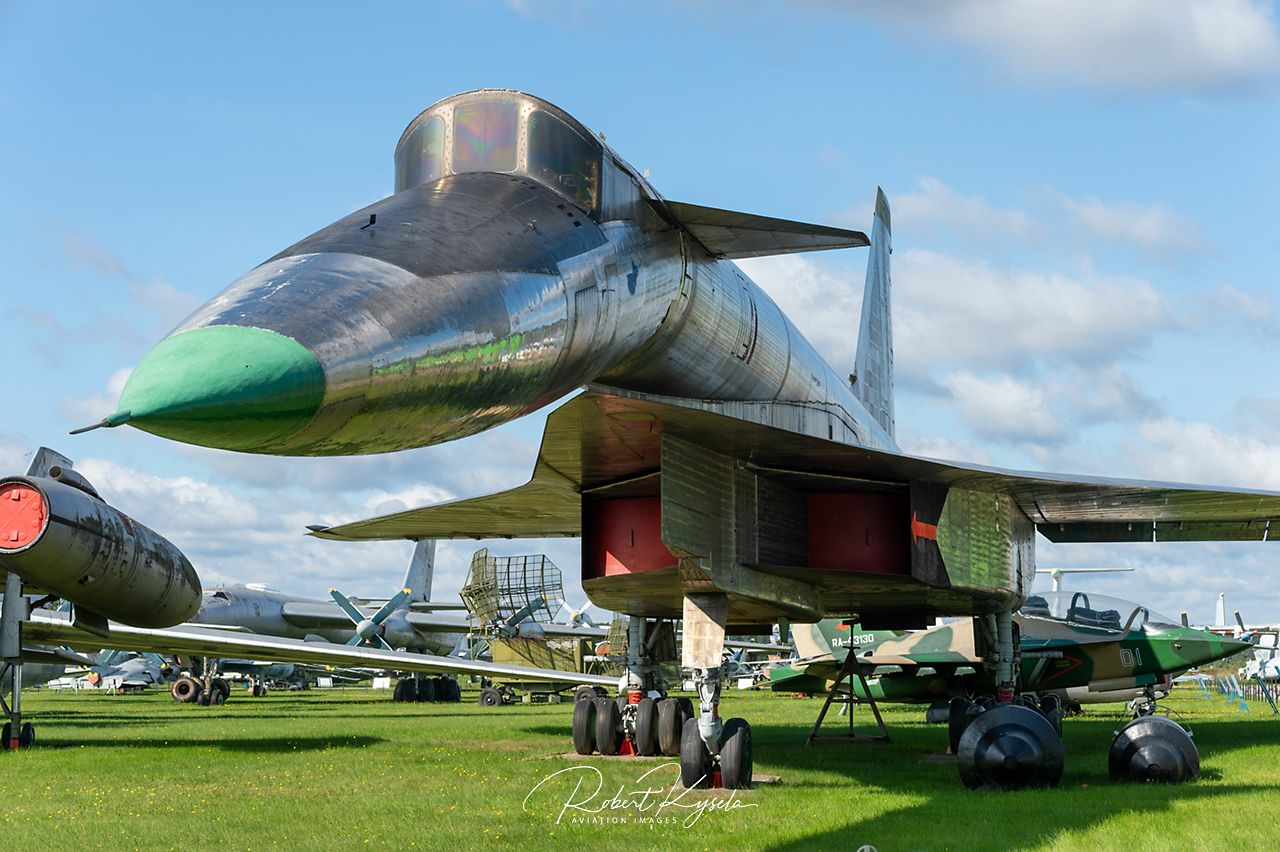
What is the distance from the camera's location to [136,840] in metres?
7.05

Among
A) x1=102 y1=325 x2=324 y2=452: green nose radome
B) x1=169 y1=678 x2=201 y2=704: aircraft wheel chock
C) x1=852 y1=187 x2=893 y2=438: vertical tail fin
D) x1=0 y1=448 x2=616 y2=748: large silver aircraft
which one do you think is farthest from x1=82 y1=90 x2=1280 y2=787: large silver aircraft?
x1=169 y1=678 x2=201 y2=704: aircraft wheel chock

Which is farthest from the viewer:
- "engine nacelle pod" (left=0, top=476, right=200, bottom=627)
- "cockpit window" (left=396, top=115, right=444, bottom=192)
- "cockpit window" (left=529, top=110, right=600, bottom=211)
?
"engine nacelle pod" (left=0, top=476, right=200, bottom=627)

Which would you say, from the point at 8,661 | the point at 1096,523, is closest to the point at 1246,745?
the point at 1096,523

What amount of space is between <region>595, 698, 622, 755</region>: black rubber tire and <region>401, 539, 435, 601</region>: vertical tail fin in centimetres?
3367

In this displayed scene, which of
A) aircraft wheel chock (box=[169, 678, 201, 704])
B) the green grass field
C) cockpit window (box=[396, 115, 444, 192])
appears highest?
cockpit window (box=[396, 115, 444, 192])

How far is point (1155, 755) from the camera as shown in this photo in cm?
919

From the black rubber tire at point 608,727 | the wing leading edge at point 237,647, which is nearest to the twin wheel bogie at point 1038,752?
the black rubber tire at point 608,727

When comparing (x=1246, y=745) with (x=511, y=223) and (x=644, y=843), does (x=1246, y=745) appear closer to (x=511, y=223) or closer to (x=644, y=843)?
(x=644, y=843)

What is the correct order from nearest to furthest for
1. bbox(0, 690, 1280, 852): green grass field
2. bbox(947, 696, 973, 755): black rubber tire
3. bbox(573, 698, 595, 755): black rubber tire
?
1. bbox(0, 690, 1280, 852): green grass field
2. bbox(573, 698, 595, 755): black rubber tire
3. bbox(947, 696, 973, 755): black rubber tire

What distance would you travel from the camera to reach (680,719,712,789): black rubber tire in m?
8.62

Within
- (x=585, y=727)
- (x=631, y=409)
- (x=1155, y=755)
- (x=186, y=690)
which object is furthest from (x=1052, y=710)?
(x=186, y=690)

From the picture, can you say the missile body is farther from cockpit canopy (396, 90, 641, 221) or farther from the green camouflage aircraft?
the green camouflage aircraft

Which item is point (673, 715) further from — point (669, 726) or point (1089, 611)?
point (1089, 611)

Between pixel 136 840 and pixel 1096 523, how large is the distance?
32.1 ft
